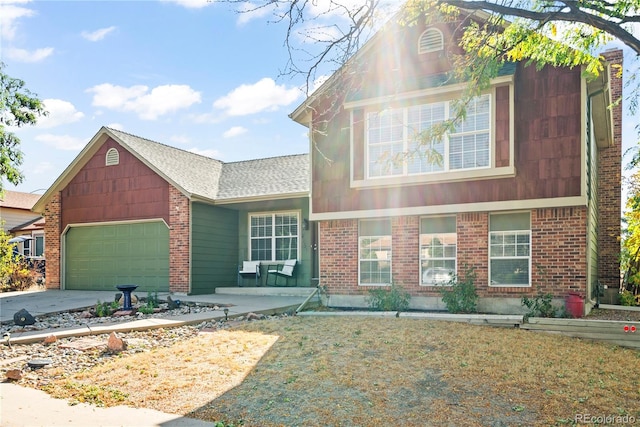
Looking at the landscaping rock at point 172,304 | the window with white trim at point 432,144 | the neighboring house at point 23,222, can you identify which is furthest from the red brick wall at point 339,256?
the neighboring house at point 23,222

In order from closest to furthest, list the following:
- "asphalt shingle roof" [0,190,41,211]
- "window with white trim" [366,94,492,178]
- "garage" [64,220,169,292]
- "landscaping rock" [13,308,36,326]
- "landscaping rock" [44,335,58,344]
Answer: "landscaping rock" [44,335,58,344]
"landscaping rock" [13,308,36,326]
"window with white trim" [366,94,492,178]
"garage" [64,220,169,292]
"asphalt shingle roof" [0,190,41,211]

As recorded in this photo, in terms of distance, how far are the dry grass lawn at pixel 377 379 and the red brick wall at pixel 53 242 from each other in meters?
11.4

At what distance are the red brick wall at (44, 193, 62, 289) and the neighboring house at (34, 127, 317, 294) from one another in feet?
0.11

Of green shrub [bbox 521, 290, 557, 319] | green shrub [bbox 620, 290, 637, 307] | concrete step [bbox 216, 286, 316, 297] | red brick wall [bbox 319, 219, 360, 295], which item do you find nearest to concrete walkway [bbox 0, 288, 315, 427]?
concrete step [bbox 216, 286, 316, 297]

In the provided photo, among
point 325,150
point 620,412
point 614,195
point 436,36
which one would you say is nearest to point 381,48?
point 436,36

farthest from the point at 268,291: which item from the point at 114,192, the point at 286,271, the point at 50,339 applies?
the point at 50,339

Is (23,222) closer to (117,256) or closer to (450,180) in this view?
(117,256)

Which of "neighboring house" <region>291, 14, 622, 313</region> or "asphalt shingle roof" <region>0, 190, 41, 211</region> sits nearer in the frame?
"neighboring house" <region>291, 14, 622, 313</region>

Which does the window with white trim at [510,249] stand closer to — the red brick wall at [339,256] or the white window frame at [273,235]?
the red brick wall at [339,256]

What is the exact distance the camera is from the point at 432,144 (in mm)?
10195

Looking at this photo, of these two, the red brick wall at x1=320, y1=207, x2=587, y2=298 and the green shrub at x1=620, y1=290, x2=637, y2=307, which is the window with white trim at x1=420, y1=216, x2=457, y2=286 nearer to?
the red brick wall at x1=320, y1=207, x2=587, y2=298

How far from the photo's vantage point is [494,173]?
10414mm

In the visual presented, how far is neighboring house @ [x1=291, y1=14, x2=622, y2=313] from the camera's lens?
A: 9984 mm

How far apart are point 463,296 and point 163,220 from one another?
950 centimetres
